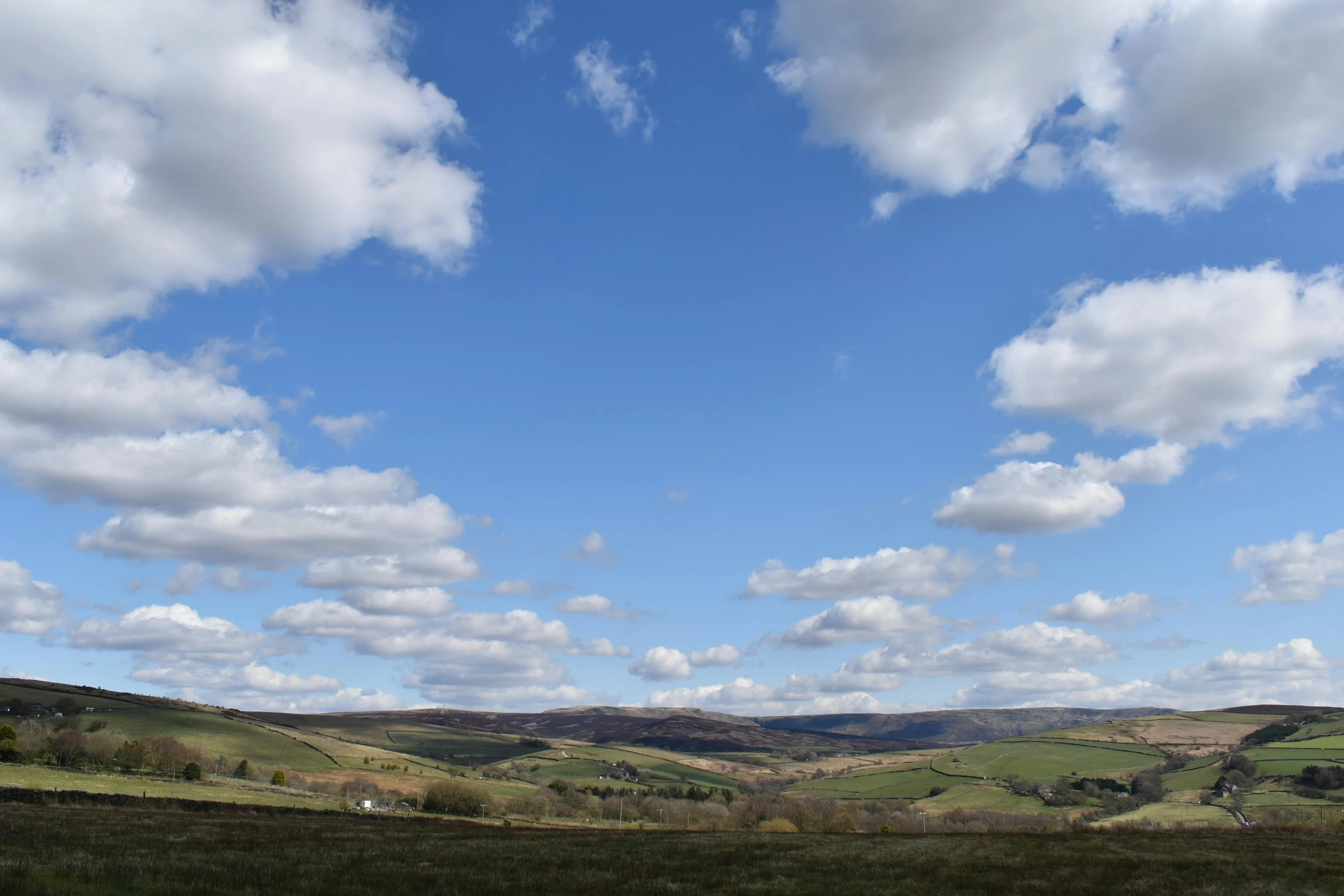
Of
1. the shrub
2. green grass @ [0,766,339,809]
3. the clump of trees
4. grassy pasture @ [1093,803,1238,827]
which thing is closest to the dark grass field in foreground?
green grass @ [0,766,339,809]

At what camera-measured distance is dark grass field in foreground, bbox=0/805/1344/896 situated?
27.9m

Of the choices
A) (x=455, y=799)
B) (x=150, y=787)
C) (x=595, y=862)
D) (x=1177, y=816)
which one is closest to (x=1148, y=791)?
(x=1177, y=816)

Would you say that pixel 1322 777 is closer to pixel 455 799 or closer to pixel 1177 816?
pixel 1177 816

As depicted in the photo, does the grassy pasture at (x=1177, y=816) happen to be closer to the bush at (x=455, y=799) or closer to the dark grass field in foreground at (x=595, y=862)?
the dark grass field in foreground at (x=595, y=862)

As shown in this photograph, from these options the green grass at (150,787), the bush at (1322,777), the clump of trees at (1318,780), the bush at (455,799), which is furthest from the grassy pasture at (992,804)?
the green grass at (150,787)

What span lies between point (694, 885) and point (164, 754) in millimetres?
156343

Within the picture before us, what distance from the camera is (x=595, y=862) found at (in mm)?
38188

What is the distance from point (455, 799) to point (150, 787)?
4757 centimetres

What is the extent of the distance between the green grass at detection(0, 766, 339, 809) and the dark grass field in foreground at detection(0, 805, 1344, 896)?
120 ft

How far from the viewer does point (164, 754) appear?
149 metres

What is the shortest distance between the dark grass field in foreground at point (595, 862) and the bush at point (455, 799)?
7906cm

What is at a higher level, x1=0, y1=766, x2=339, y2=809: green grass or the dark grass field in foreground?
the dark grass field in foreground

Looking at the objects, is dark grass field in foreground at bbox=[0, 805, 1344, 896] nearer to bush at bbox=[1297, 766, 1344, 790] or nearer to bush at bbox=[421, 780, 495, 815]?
bush at bbox=[421, 780, 495, 815]

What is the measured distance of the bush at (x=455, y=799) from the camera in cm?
13488
